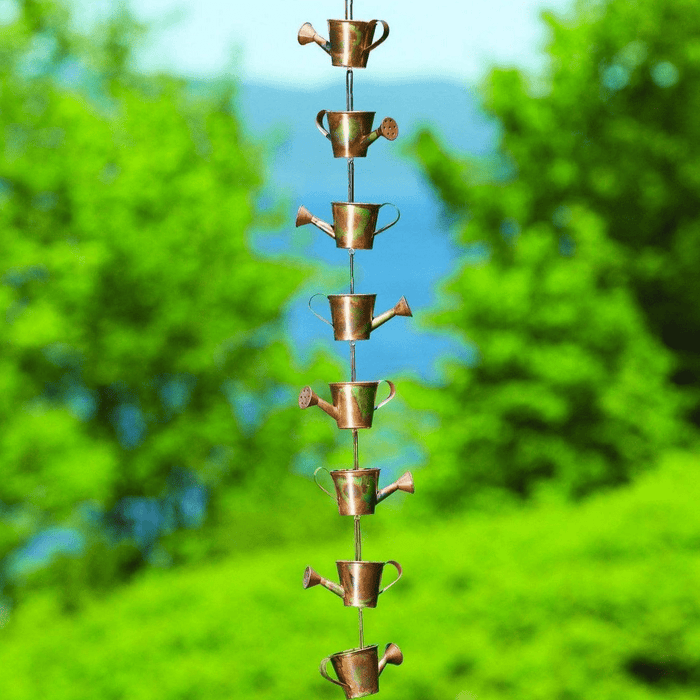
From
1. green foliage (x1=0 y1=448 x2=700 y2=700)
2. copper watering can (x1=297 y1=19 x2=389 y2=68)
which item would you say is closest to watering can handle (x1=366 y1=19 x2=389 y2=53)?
copper watering can (x1=297 y1=19 x2=389 y2=68)

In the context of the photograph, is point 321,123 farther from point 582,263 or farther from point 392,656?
point 582,263

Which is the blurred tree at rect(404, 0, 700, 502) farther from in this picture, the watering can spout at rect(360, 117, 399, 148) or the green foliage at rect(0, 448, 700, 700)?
the watering can spout at rect(360, 117, 399, 148)

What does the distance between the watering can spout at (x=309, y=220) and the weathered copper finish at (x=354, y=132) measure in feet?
0.27

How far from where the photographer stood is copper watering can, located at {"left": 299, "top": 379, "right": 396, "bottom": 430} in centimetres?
104

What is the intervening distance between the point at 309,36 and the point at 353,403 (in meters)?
0.41

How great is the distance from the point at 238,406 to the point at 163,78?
323 inches

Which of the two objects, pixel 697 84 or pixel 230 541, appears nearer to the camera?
pixel 230 541

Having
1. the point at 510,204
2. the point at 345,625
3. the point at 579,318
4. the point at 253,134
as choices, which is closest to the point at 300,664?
the point at 345,625

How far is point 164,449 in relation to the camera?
68.1ft

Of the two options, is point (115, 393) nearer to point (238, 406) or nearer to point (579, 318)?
point (238, 406)

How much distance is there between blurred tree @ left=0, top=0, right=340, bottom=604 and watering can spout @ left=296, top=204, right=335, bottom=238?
17183 mm

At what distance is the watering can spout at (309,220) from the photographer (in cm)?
106

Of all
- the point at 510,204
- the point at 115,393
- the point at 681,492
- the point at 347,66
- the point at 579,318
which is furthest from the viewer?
the point at 115,393

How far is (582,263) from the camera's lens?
58.1 ft
